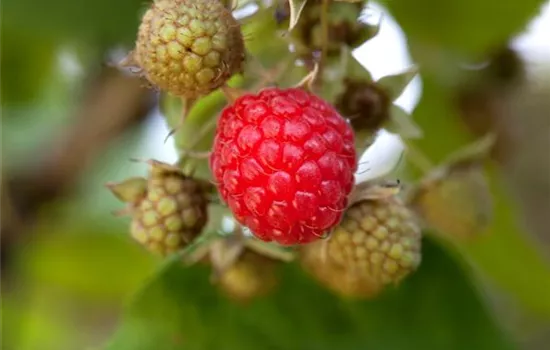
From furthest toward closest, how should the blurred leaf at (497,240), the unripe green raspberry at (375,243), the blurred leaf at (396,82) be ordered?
the blurred leaf at (497,240) < the blurred leaf at (396,82) < the unripe green raspberry at (375,243)

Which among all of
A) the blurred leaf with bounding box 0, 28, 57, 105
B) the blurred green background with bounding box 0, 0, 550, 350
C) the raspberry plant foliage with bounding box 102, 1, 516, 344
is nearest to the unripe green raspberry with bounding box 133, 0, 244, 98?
the raspberry plant foliage with bounding box 102, 1, 516, 344

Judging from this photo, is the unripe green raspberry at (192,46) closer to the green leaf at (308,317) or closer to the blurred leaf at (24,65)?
the green leaf at (308,317)

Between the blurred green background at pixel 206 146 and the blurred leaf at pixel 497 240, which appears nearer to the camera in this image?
the blurred green background at pixel 206 146

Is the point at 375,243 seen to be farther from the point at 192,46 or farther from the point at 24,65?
the point at 24,65

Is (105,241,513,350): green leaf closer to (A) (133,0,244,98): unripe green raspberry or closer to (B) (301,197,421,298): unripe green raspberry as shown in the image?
(B) (301,197,421,298): unripe green raspberry


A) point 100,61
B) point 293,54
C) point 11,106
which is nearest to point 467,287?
point 293,54

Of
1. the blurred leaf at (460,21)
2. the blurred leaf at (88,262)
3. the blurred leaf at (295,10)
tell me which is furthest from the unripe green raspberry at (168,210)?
the blurred leaf at (88,262)

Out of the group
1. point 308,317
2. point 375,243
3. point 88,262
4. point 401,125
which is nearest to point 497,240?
point 308,317
